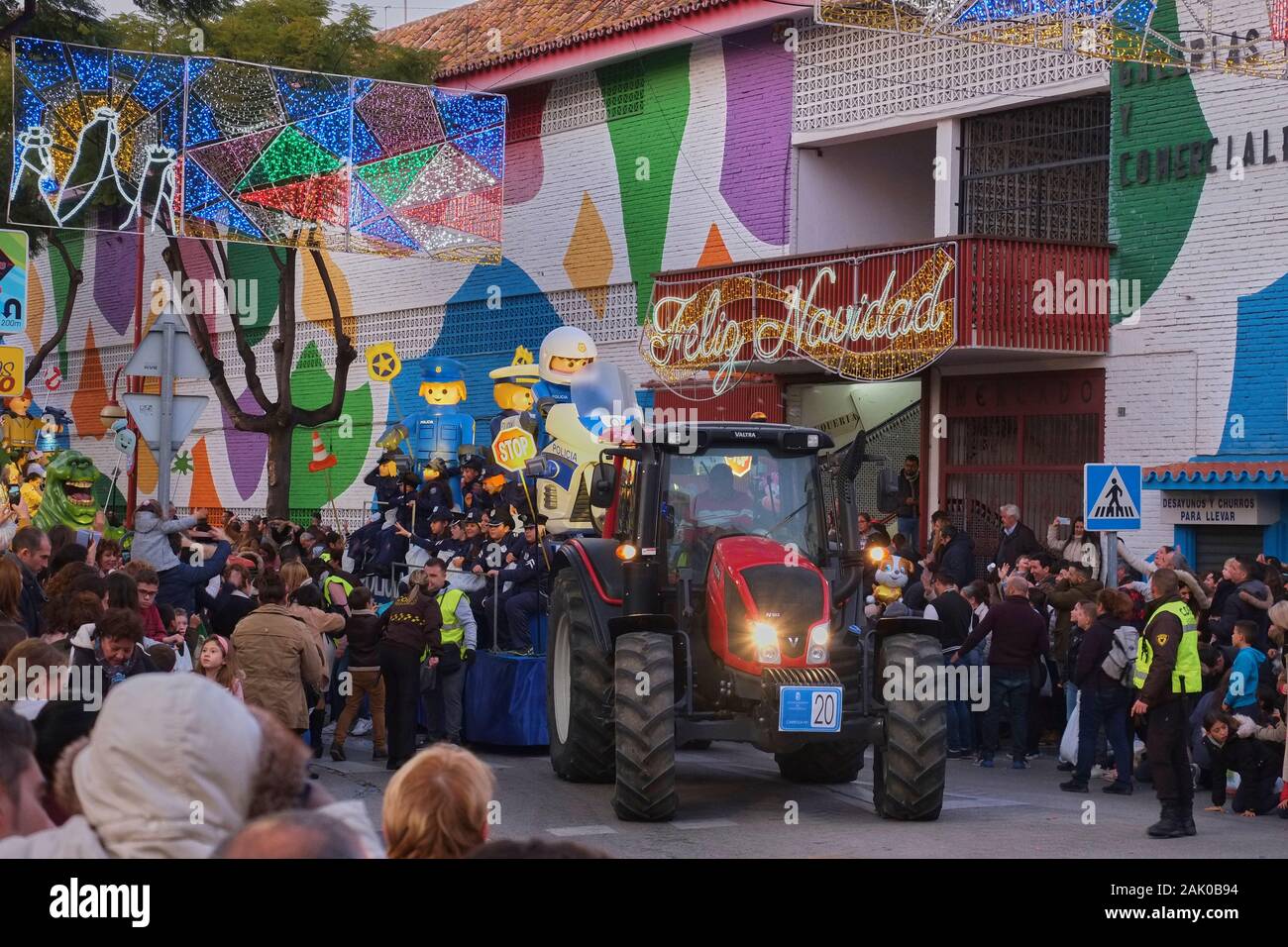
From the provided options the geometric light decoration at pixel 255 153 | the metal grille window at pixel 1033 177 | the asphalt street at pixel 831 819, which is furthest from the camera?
the metal grille window at pixel 1033 177

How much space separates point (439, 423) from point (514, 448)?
3999 millimetres

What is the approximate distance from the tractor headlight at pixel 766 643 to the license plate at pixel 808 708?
1.51 ft

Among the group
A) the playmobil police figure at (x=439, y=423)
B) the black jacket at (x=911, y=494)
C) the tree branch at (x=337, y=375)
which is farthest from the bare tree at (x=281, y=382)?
the black jacket at (x=911, y=494)

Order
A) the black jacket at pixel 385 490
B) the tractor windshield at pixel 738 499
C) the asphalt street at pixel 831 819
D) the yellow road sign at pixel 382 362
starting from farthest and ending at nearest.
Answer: the yellow road sign at pixel 382 362, the black jacket at pixel 385 490, the tractor windshield at pixel 738 499, the asphalt street at pixel 831 819

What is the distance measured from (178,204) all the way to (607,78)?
32.4ft

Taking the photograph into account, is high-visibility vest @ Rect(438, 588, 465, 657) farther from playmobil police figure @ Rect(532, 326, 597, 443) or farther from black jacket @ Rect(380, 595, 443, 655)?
playmobil police figure @ Rect(532, 326, 597, 443)

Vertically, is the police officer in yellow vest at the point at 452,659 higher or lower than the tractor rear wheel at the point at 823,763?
higher

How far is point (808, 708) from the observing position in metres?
12.1

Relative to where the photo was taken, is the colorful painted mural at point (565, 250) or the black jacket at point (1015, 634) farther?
the colorful painted mural at point (565, 250)

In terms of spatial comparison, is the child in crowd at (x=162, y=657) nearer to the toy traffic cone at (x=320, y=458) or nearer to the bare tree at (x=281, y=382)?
the bare tree at (x=281, y=382)

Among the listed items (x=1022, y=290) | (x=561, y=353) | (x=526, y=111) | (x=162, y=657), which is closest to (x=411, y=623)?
(x=162, y=657)

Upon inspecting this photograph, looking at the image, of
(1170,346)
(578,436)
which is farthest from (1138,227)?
(578,436)

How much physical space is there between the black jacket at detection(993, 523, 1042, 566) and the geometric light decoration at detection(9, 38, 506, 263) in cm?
818

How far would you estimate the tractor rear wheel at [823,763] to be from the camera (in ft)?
47.3
